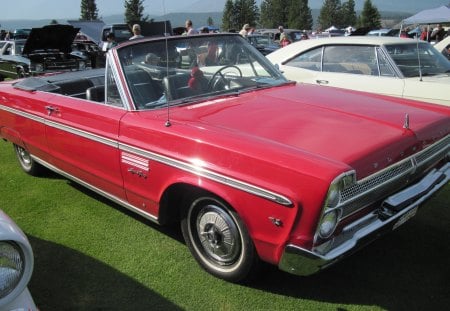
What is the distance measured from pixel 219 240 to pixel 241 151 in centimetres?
70

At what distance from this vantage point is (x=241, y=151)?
2559 mm

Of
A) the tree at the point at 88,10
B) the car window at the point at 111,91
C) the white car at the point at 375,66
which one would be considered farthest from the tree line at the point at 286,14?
the car window at the point at 111,91

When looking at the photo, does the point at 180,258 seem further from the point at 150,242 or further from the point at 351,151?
the point at 351,151

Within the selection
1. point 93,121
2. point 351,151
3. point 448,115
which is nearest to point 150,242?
point 93,121

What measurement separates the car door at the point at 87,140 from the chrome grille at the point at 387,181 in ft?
5.69

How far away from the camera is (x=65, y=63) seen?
12414mm

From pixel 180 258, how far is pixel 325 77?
3943 mm

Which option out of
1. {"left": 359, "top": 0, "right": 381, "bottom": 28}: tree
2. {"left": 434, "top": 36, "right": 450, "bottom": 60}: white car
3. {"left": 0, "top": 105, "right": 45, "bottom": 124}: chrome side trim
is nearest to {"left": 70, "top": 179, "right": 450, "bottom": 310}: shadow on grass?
{"left": 0, "top": 105, "right": 45, "bottom": 124}: chrome side trim

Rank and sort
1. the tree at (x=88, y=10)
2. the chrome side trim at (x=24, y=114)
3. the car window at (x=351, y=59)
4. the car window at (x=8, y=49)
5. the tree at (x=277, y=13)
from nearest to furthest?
the chrome side trim at (x=24, y=114) → the car window at (x=351, y=59) → the car window at (x=8, y=49) → the tree at (x=88, y=10) → the tree at (x=277, y=13)

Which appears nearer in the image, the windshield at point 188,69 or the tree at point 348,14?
the windshield at point 188,69

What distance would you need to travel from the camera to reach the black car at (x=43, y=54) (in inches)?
455

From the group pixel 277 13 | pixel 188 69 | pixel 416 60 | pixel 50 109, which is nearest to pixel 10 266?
pixel 188 69

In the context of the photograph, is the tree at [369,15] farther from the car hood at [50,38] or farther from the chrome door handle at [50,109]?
the chrome door handle at [50,109]

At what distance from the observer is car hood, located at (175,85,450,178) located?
253cm
